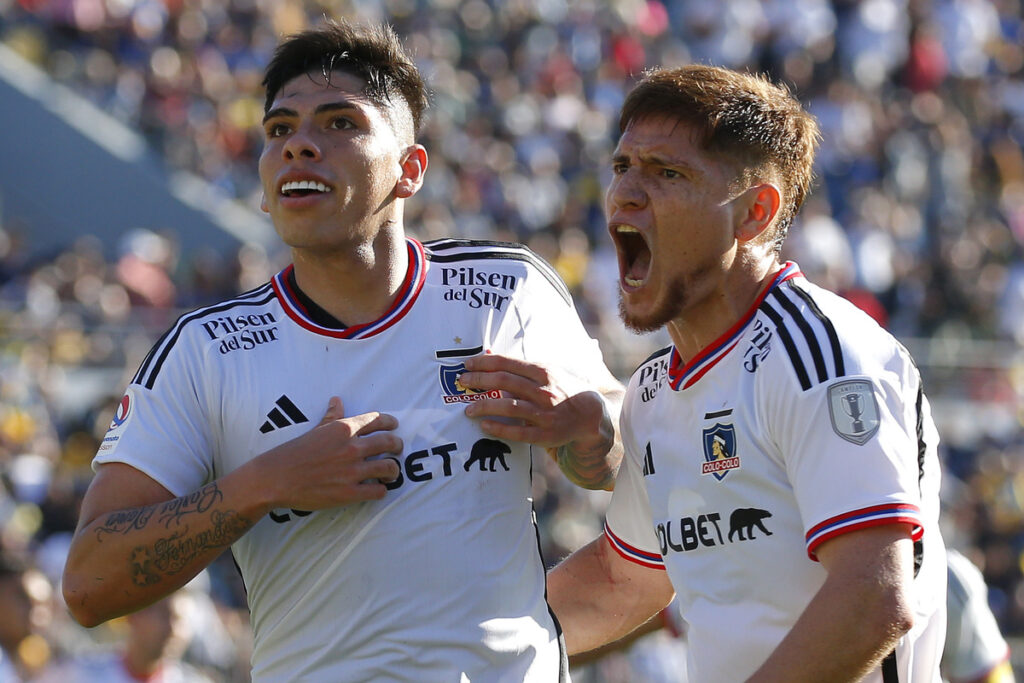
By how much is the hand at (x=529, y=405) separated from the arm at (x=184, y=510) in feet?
1.16

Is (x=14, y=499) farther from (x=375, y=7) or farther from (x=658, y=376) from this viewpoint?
(x=375, y=7)

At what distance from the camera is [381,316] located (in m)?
4.16

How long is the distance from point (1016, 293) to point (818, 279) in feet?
8.57

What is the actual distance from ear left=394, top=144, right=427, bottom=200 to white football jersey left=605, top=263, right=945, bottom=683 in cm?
102

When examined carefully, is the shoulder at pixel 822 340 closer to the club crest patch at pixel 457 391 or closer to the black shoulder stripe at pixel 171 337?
the club crest patch at pixel 457 391

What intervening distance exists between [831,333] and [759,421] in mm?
281

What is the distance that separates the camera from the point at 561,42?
19094 millimetres

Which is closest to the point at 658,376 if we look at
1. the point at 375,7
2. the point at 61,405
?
the point at 61,405

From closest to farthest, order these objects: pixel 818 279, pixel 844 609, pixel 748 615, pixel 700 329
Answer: pixel 844 609 < pixel 748 615 < pixel 700 329 < pixel 818 279

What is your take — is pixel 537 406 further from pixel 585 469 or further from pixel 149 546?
pixel 149 546

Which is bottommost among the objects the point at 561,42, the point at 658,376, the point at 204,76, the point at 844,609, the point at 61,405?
the point at 844,609

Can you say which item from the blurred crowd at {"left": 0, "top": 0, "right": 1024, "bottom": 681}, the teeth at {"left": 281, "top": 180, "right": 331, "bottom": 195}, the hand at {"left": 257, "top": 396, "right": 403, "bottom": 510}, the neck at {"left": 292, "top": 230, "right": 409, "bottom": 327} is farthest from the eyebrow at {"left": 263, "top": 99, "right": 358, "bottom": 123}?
the blurred crowd at {"left": 0, "top": 0, "right": 1024, "bottom": 681}

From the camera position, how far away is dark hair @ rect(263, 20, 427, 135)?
4.25 meters

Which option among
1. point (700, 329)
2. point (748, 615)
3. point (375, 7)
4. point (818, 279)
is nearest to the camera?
point (748, 615)
